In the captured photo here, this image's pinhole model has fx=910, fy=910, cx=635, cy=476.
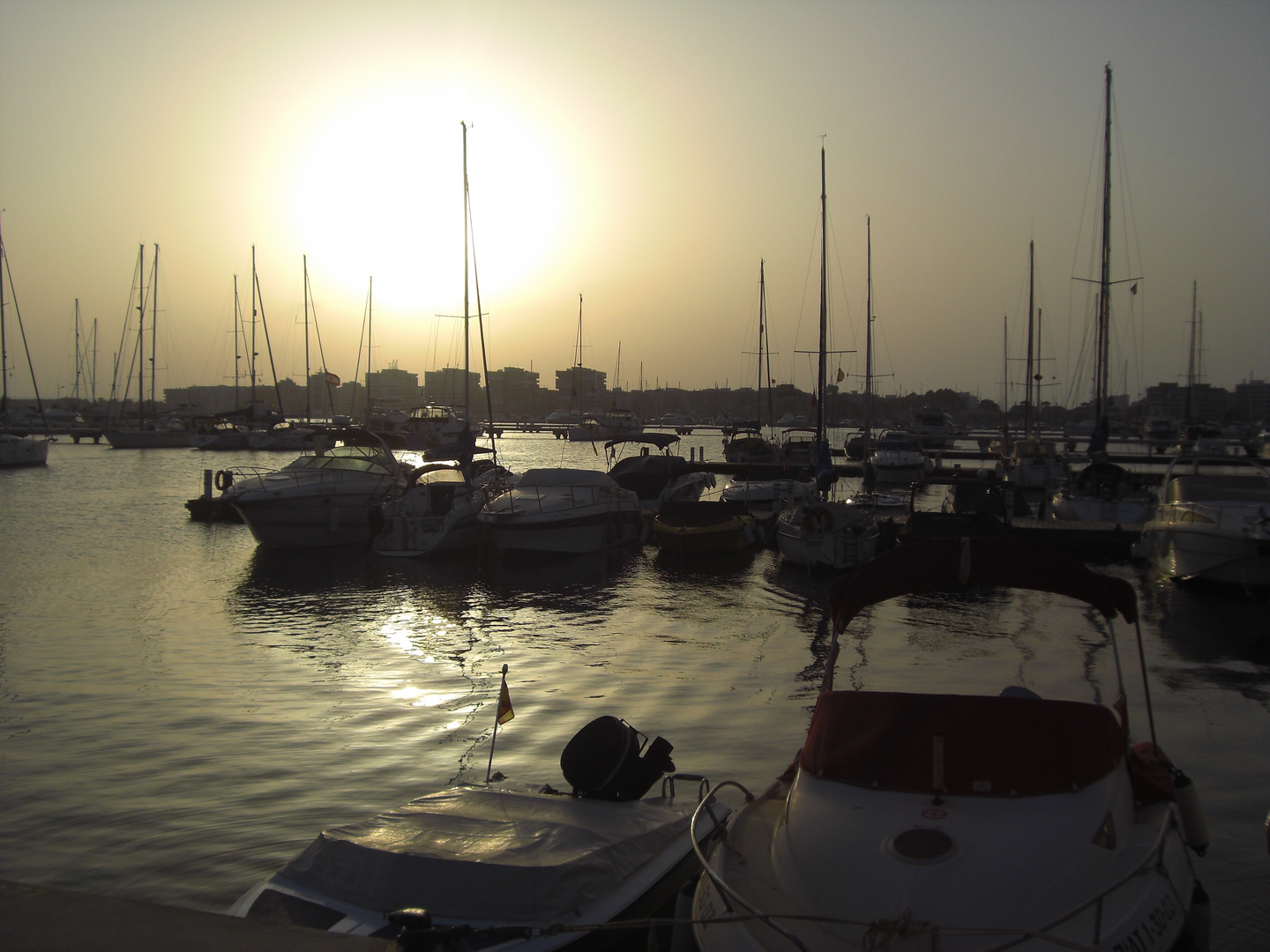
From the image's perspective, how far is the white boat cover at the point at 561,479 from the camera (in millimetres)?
26750

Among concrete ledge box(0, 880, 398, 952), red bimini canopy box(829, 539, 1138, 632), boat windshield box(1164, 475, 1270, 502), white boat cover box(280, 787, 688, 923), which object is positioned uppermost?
red bimini canopy box(829, 539, 1138, 632)

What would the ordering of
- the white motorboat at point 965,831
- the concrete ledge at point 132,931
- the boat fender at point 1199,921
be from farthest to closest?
the boat fender at point 1199,921 < the concrete ledge at point 132,931 < the white motorboat at point 965,831

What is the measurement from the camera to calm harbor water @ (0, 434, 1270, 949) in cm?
810

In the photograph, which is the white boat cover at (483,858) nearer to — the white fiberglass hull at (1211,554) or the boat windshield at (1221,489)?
the white fiberglass hull at (1211,554)

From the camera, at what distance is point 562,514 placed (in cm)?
2505

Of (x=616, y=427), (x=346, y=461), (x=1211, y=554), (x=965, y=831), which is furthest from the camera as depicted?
(x=616, y=427)

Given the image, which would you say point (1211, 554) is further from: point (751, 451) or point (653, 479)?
point (751, 451)

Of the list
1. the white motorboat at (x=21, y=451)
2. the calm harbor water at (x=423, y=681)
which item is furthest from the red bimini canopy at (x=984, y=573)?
the white motorboat at (x=21, y=451)

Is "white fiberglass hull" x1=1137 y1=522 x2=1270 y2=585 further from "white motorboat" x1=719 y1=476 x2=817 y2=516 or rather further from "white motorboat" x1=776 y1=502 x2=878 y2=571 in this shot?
"white motorboat" x1=719 y1=476 x2=817 y2=516

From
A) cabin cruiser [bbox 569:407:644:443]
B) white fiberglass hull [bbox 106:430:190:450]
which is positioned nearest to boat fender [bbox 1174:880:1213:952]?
cabin cruiser [bbox 569:407:644:443]

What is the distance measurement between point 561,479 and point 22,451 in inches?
1945

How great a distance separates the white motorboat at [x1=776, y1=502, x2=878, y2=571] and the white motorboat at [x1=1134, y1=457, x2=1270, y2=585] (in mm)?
6446

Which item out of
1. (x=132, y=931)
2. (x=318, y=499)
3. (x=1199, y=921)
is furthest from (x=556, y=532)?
(x=1199, y=921)

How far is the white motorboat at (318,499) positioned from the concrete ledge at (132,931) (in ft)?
69.3
